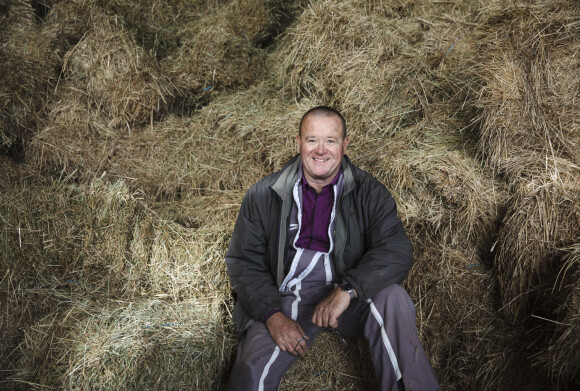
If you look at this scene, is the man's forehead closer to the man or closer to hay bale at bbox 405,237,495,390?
the man

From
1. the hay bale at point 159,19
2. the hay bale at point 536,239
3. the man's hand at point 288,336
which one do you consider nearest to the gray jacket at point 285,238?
the man's hand at point 288,336

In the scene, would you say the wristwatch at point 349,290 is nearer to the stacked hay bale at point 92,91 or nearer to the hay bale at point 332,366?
the hay bale at point 332,366

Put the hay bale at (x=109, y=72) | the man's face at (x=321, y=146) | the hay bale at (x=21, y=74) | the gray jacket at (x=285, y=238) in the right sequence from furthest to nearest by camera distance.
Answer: the hay bale at (x=109, y=72), the hay bale at (x=21, y=74), the man's face at (x=321, y=146), the gray jacket at (x=285, y=238)

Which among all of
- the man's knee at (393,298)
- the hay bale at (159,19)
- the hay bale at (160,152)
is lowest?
the man's knee at (393,298)

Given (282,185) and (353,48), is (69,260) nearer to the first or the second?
(282,185)

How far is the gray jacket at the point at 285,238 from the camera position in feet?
8.57

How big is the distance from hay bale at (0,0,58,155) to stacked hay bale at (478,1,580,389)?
359 cm

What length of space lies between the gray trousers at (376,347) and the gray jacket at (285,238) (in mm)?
136

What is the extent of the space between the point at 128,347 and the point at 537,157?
2729 mm

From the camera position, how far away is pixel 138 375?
2477 millimetres

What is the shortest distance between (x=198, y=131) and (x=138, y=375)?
224 centimetres

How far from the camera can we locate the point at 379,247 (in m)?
2.61

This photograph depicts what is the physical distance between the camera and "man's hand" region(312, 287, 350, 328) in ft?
8.07

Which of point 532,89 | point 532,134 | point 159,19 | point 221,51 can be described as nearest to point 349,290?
point 532,134
